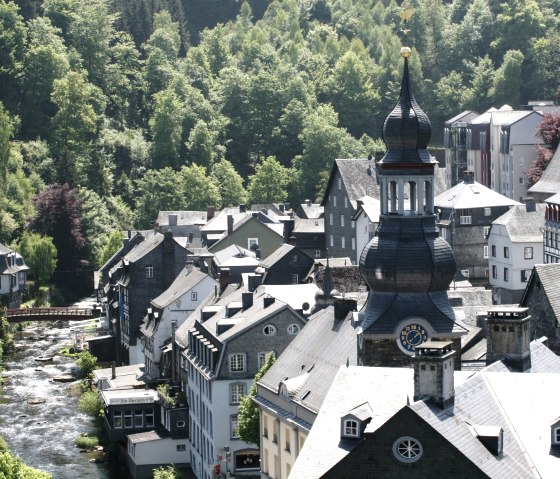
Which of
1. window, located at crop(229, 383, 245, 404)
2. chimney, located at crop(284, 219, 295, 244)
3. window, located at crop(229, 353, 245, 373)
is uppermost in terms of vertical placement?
chimney, located at crop(284, 219, 295, 244)

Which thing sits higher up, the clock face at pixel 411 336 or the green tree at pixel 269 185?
the green tree at pixel 269 185

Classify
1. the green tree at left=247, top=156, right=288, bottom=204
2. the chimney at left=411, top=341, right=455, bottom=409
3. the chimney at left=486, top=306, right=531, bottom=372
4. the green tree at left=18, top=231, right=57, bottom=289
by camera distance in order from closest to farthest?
the chimney at left=411, top=341, right=455, bottom=409, the chimney at left=486, top=306, right=531, bottom=372, the green tree at left=18, top=231, right=57, bottom=289, the green tree at left=247, top=156, right=288, bottom=204

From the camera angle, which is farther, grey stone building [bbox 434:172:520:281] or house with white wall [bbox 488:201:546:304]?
grey stone building [bbox 434:172:520:281]

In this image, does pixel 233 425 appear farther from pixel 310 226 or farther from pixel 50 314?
pixel 310 226

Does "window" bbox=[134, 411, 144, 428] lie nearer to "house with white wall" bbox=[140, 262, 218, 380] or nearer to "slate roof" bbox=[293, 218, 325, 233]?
"house with white wall" bbox=[140, 262, 218, 380]

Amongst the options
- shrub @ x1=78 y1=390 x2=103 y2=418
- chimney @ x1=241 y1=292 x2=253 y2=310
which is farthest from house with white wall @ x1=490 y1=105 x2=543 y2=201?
chimney @ x1=241 y1=292 x2=253 y2=310

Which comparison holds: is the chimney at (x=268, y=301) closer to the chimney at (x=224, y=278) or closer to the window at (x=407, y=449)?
the chimney at (x=224, y=278)

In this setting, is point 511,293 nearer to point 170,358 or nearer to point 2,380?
point 170,358

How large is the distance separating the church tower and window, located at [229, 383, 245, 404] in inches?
907

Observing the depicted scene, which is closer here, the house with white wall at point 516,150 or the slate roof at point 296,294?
the slate roof at point 296,294

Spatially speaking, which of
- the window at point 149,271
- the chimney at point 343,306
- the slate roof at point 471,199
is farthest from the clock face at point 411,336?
the slate roof at point 471,199

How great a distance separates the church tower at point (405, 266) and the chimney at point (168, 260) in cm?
5876

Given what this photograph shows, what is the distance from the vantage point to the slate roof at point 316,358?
68.1 metres

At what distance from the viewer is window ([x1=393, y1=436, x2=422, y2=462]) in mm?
47500
